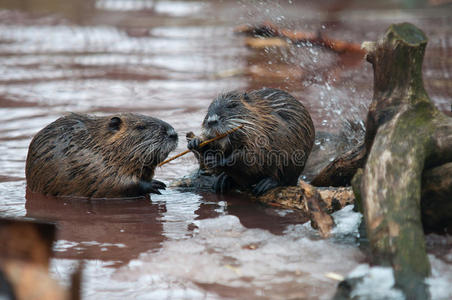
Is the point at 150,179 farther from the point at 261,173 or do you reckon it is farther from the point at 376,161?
the point at 376,161

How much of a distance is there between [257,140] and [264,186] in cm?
35

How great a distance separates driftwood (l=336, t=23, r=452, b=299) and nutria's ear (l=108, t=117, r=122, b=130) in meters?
2.03

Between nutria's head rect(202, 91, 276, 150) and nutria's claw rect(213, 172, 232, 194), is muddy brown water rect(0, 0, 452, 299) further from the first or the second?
nutria's head rect(202, 91, 276, 150)

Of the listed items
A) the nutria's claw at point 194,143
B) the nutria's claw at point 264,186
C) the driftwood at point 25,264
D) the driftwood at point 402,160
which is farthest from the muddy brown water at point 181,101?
the driftwood at point 25,264

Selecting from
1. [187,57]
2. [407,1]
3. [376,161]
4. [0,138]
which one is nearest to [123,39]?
[187,57]

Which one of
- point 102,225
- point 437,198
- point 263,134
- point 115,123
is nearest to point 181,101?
point 115,123

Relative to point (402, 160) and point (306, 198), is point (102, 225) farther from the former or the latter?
point (402, 160)

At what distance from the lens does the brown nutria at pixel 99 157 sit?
5078mm

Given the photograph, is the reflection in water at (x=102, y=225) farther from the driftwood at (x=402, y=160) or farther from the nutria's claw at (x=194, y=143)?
the driftwood at (x=402, y=160)

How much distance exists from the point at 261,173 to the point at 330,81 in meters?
3.90

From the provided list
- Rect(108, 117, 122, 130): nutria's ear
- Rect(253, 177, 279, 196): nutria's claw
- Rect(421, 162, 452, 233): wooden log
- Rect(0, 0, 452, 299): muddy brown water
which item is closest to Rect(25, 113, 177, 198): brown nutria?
Rect(108, 117, 122, 130): nutria's ear

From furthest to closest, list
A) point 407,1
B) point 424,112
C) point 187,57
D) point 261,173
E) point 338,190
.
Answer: point 407,1 → point 187,57 → point 261,173 → point 338,190 → point 424,112

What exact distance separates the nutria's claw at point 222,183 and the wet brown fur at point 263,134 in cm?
9

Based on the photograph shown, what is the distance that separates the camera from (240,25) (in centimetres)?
1203
